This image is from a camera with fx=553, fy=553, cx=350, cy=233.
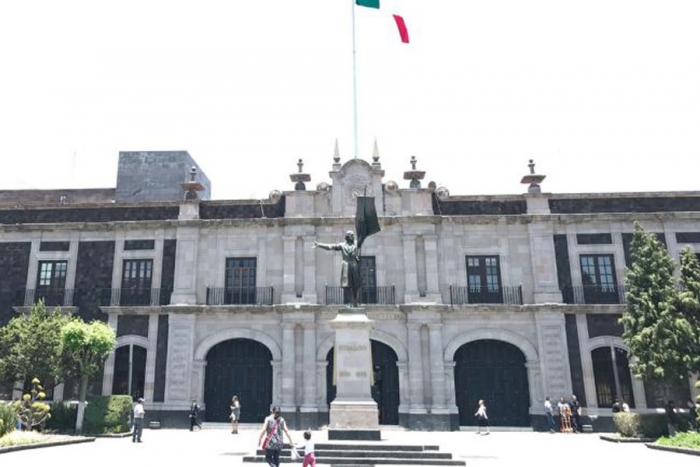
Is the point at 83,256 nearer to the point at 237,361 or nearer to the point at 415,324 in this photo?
the point at 237,361

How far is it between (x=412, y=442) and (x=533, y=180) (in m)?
16.6

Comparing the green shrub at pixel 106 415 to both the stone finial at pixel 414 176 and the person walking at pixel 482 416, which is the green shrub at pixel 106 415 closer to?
the person walking at pixel 482 416

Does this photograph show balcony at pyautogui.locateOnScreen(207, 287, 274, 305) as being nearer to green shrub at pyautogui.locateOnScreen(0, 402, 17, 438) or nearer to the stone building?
the stone building

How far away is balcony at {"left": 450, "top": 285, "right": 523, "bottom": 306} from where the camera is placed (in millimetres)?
25656

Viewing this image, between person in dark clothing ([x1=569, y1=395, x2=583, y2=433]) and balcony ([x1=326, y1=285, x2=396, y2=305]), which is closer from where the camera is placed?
person in dark clothing ([x1=569, y1=395, x2=583, y2=433])

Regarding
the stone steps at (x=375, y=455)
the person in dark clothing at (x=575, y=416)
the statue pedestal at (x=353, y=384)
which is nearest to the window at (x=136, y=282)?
the statue pedestal at (x=353, y=384)

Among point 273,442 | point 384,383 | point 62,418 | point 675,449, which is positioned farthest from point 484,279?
point 62,418

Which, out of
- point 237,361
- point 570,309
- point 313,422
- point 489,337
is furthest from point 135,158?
point 570,309

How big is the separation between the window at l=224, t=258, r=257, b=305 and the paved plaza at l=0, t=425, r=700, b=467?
6.46 metres

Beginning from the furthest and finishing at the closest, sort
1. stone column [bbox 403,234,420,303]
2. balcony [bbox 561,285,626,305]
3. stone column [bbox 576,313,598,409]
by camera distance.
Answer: stone column [bbox 403,234,420,303] → balcony [bbox 561,285,626,305] → stone column [bbox 576,313,598,409]

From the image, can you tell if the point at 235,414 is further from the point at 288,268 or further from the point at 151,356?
the point at 288,268

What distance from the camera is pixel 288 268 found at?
86.1ft

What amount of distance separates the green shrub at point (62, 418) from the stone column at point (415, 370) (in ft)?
45.2

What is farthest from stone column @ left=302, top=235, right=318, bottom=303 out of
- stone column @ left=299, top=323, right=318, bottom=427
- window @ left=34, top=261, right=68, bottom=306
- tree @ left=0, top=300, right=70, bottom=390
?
window @ left=34, top=261, right=68, bottom=306
